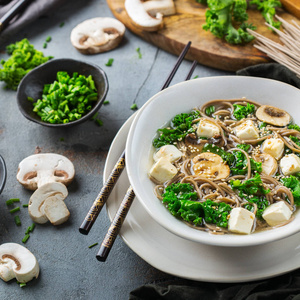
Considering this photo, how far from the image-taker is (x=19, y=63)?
5160 mm

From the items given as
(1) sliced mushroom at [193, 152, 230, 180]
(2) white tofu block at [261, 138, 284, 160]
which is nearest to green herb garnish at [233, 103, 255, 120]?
(2) white tofu block at [261, 138, 284, 160]

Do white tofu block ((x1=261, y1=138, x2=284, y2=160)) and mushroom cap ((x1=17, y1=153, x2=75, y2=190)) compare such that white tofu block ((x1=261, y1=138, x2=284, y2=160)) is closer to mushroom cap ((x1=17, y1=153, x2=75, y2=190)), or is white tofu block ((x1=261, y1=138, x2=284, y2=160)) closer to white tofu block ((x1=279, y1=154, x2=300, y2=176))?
white tofu block ((x1=279, y1=154, x2=300, y2=176))

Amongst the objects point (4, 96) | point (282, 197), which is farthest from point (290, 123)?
point (4, 96)

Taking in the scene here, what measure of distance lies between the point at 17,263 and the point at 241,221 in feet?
6.21

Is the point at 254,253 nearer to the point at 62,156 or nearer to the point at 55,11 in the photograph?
the point at 62,156

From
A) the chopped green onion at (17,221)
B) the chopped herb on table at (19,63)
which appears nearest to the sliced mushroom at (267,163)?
the chopped green onion at (17,221)

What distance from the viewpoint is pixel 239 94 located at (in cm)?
416

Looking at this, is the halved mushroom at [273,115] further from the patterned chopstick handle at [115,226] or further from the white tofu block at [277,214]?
the patterned chopstick handle at [115,226]

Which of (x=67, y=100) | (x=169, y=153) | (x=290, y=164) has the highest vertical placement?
(x=290, y=164)

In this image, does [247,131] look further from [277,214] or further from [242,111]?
[277,214]

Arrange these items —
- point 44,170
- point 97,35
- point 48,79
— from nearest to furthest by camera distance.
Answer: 1. point 44,170
2. point 48,79
3. point 97,35

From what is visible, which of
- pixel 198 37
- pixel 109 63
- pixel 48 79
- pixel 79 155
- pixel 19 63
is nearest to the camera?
pixel 79 155

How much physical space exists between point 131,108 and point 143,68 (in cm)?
74

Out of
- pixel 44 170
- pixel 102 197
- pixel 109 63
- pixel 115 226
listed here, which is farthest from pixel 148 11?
pixel 115 226
